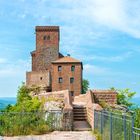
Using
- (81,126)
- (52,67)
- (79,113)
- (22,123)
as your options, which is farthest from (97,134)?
(52,67)

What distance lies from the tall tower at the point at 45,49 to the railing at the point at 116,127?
62268 mm

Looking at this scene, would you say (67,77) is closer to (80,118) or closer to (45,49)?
(45,49)

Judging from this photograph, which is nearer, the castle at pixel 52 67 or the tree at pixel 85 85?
the castle at pixel 52 67

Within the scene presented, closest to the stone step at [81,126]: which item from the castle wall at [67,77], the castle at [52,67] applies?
the castle at [52,67]

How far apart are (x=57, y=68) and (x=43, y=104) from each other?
158ft

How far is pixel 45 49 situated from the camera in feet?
275

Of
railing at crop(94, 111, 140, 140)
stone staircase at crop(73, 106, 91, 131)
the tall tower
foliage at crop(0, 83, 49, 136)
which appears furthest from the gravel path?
the tall tower

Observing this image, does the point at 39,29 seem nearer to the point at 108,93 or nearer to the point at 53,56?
the point at 53,56

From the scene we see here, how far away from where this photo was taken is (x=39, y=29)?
85.0 meters

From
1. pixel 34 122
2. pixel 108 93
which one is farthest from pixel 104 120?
pixel 108 93

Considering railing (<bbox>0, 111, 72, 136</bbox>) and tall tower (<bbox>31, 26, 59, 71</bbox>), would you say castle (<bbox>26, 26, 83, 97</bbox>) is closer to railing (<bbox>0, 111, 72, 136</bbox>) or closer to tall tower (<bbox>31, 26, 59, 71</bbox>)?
tall tower (<bbox>31, 26, 59, 71</bbox>)

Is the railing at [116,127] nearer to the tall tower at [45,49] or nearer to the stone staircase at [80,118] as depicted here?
the stone staircase at [80,118]

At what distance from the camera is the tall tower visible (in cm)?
8344

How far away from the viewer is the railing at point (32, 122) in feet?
70.1
